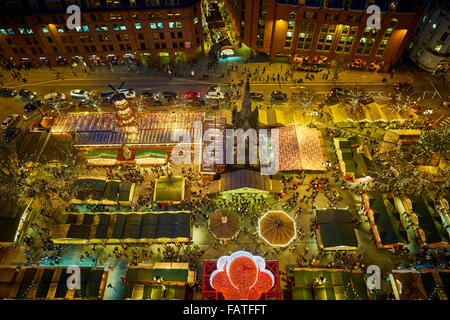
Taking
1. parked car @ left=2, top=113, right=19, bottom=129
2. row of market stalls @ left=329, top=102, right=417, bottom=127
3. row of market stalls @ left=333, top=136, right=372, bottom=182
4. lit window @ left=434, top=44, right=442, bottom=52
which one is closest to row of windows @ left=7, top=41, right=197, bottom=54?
parked car @ left=2, top=113, right=19, bottom=129

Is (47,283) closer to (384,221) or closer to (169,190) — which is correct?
(169,190)

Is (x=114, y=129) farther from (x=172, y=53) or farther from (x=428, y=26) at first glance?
(x=428, y=26)

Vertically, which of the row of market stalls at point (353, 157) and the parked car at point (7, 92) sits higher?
the parked car at point (7, 92)

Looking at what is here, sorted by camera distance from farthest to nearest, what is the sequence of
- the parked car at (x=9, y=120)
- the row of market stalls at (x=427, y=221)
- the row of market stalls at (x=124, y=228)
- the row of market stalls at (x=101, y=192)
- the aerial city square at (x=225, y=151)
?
the parked car at (x=9, y=120) < the row of market stalls at (x=101, y=192) < the row of market stalls at (x=124, y=228) < the row of market stalls at (x=427, y=221) < the aerial city square at (x=225, y=151)

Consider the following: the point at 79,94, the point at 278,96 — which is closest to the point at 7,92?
the point at 79,94

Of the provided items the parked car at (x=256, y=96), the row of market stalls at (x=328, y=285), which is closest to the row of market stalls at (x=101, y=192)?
the row of market stalls at (x=328, y=285)

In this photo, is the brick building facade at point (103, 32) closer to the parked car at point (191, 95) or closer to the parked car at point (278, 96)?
A: the parked car at point (191, 95)
